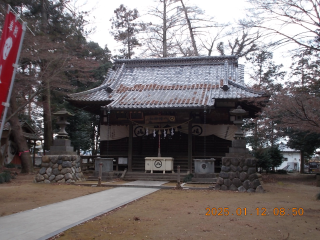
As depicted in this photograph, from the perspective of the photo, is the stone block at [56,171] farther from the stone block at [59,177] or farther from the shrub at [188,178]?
the shrub at [188,178]

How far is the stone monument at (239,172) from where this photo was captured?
429 inches

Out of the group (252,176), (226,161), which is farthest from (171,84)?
(252,176)

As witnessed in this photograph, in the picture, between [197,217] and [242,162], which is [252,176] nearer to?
[242,162]

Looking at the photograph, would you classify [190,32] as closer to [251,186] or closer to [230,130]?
[230,130]

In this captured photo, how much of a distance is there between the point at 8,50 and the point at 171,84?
12.9 metres

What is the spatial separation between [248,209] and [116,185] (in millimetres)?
6044

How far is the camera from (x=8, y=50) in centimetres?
483

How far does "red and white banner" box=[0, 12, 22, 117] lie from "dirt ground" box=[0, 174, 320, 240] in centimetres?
251

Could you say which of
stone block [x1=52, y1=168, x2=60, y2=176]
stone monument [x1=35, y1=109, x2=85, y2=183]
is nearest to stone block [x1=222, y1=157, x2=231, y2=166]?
stone monument [x1=35, y1=109, x2=85, y2=183]

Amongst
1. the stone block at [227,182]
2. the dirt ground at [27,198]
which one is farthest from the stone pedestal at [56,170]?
the stone block at [227,182]

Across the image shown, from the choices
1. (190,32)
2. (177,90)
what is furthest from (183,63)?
(190,32)

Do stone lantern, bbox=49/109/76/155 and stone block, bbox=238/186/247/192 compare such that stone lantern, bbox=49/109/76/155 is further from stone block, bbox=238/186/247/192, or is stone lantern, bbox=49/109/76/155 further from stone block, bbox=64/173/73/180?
stone block, bbox=238/186/247/192

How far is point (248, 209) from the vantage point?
7383 millimetres

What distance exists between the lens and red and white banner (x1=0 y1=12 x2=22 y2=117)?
469cm
